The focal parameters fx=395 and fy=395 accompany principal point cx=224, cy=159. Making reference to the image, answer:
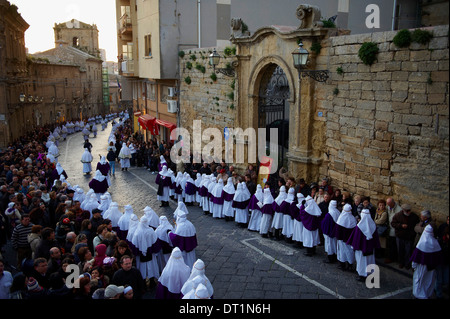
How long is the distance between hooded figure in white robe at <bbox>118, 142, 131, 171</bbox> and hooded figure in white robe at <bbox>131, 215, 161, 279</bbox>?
13033 millimetres

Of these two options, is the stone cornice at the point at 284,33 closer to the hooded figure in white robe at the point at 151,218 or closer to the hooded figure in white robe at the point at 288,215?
the hooded figure in white robe at the point at 288,215

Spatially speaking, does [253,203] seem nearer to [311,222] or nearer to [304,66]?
[311,222]

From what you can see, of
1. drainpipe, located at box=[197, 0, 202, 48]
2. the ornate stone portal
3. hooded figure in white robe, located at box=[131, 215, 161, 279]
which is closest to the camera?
hooded figure in white robe, located at box=[131, 215, 161, 279]

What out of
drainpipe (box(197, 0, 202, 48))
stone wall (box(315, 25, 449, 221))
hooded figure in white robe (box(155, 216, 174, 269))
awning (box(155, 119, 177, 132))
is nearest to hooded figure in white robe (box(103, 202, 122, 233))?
hooded figure in white robe (box(155, 216, 174, 269))

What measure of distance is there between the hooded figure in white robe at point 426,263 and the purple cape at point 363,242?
95 centimetres

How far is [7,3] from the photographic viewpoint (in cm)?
2477

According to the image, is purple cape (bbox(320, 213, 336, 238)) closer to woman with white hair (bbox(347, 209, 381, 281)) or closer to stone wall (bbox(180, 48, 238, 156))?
woman with white hair (bbox(347, 209, 381, 281))

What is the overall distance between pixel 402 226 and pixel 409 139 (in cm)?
195

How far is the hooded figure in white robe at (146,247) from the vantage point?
27.1ft

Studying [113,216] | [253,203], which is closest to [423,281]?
[253,203]

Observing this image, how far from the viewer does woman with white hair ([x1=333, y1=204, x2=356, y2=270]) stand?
8.67m
